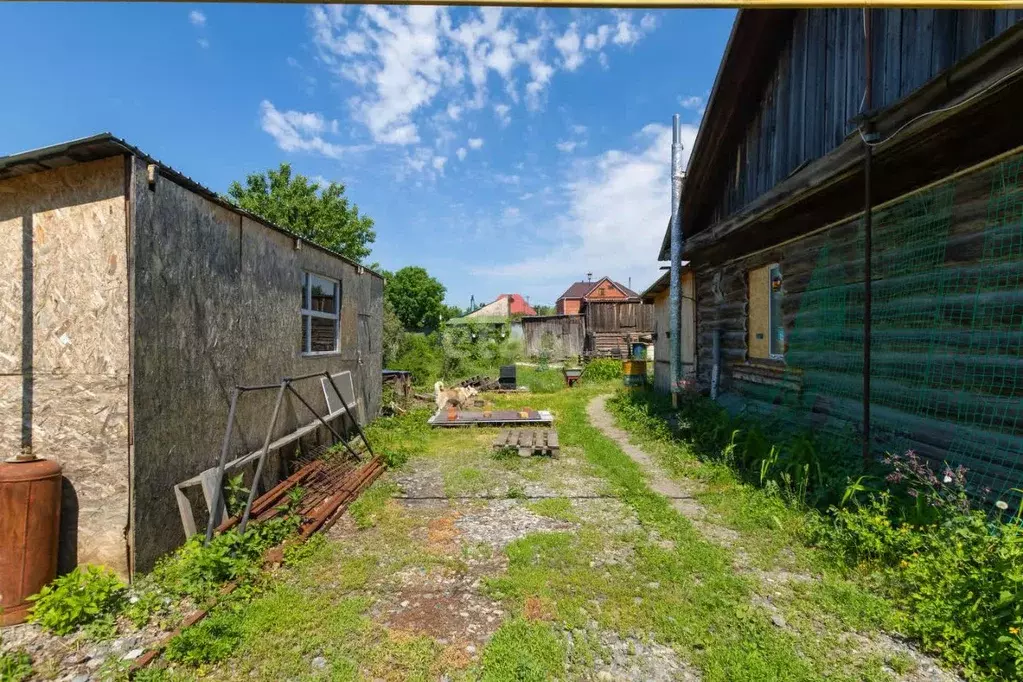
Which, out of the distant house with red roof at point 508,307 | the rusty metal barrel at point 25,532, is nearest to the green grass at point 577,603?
the rusty metal barrel at point 25,532

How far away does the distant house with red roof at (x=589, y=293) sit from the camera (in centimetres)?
4259

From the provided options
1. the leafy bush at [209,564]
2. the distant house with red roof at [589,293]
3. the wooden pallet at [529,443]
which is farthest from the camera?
the distant house with red roof at [589,293]

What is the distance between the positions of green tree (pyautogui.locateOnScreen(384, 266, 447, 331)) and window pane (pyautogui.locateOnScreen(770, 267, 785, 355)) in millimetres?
37353

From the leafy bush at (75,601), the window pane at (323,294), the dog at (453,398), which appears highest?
the window pane at (323,294)

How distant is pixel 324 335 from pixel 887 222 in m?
7.68

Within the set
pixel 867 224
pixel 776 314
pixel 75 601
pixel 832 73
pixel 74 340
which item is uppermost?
pixel 832 73

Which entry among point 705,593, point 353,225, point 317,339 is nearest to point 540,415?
point 317,339

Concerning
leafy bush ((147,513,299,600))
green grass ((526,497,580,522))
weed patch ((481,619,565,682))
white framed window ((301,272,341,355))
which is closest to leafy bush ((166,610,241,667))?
leafy bush ((147,513,299,600))

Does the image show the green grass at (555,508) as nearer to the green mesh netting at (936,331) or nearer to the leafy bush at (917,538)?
the leafy bush at (917,538)

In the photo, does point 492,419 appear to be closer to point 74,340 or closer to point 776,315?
point 776,315

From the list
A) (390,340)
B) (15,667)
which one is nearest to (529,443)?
(15,667)

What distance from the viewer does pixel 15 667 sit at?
8.62ft

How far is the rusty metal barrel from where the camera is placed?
3.12 m

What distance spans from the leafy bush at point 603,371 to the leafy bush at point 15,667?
57.9 feet
